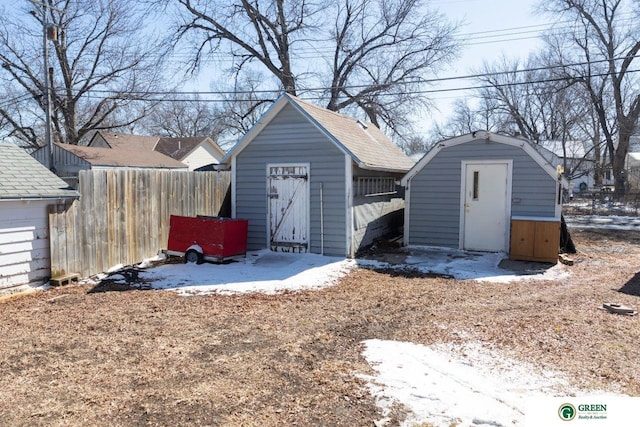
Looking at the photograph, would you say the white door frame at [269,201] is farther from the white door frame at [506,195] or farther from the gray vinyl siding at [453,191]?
the white door frame at [506,195]

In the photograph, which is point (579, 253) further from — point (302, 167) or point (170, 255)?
point (170, 255)

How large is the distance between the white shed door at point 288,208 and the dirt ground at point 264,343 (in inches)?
113

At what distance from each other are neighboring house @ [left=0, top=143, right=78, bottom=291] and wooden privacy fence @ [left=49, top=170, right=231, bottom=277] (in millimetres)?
144

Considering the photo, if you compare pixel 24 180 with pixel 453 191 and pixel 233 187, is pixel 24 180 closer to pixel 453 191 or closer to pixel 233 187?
pixel 233 187

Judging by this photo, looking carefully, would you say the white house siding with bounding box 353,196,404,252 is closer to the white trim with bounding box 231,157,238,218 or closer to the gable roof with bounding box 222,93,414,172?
the gable roof with bounding box 222,93,414,172

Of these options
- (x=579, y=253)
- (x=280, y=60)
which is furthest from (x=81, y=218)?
(x=280, y=60)

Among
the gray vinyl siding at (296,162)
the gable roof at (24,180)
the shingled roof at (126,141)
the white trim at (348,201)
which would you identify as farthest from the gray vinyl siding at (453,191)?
the shingled roof at (126,141)

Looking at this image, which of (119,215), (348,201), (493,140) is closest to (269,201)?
(348,201)

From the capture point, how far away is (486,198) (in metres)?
10.8

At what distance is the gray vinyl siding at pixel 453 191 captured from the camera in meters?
10.2

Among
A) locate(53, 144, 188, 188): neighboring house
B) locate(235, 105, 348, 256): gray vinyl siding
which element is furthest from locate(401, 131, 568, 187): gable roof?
locate(53, 144, 188, 188): neighboring house

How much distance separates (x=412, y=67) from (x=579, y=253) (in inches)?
694

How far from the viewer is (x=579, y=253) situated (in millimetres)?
11078

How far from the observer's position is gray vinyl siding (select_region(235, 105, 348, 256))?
10156 mm
